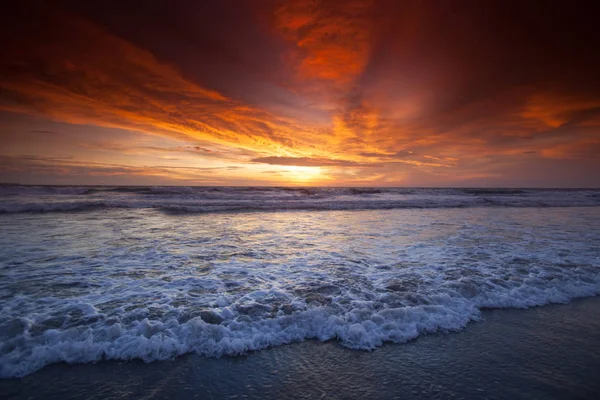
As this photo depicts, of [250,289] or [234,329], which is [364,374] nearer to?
[234,329]

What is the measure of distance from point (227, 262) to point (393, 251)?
470 centimetres

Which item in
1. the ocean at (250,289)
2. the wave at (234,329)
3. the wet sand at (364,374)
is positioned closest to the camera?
the wet sand at (364,374)

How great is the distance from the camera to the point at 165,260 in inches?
285

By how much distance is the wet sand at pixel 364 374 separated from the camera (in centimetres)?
287

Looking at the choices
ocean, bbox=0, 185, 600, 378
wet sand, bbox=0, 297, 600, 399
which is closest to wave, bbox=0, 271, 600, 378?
ocean, bbox=0, 185, 600, 378

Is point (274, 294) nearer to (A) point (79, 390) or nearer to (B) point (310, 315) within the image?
(B) point (310, 315)

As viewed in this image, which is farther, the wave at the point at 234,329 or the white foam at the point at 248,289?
the white foam at the point at 248,289

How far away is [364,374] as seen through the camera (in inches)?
124

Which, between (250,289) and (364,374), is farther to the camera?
(250,289)

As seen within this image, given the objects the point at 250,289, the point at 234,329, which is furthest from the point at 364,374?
the point at 250,289

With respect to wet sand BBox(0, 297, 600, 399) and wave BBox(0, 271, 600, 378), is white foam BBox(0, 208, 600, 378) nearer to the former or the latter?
wave BBox(0, 271, 600, 378)

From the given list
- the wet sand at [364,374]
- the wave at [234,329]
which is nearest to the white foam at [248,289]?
the wave at [234,329]

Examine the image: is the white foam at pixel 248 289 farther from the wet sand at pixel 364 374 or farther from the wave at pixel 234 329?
the wet sand at pixel 364 374

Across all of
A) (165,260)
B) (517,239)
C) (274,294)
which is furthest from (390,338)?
(517,239)
